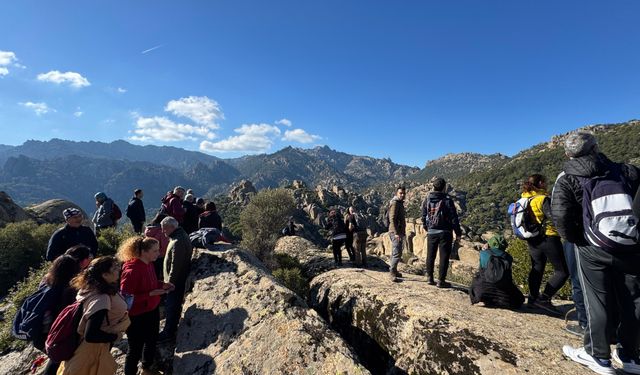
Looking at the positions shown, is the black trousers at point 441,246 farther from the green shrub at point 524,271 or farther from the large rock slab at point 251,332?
the green shrub at point 524,271

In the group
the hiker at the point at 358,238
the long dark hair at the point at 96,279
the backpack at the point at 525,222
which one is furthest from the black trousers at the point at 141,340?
the hiker at the point at 358,238

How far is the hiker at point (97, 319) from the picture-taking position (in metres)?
3.66

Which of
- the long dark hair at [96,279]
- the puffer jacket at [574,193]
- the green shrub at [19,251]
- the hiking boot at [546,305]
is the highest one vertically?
the puffer jacket at [574,193]

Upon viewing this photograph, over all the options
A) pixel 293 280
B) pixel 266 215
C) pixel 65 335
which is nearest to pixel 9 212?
pixel 266 215

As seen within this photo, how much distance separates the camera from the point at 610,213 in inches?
136

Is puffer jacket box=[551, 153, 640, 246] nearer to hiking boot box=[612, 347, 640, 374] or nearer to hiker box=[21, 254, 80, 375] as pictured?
hiking boot box=[612, 347, 640, 374]

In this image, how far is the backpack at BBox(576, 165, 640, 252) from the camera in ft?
11.0

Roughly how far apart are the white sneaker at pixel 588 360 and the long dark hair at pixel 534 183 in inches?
121

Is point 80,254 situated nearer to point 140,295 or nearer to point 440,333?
point 140,295

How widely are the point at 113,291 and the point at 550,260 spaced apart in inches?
292

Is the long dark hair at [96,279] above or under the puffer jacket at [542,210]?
under

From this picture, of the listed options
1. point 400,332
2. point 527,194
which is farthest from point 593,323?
point 527,194

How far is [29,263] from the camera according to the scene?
18.8 meters

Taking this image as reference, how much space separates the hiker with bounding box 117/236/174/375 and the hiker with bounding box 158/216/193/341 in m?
0.95
